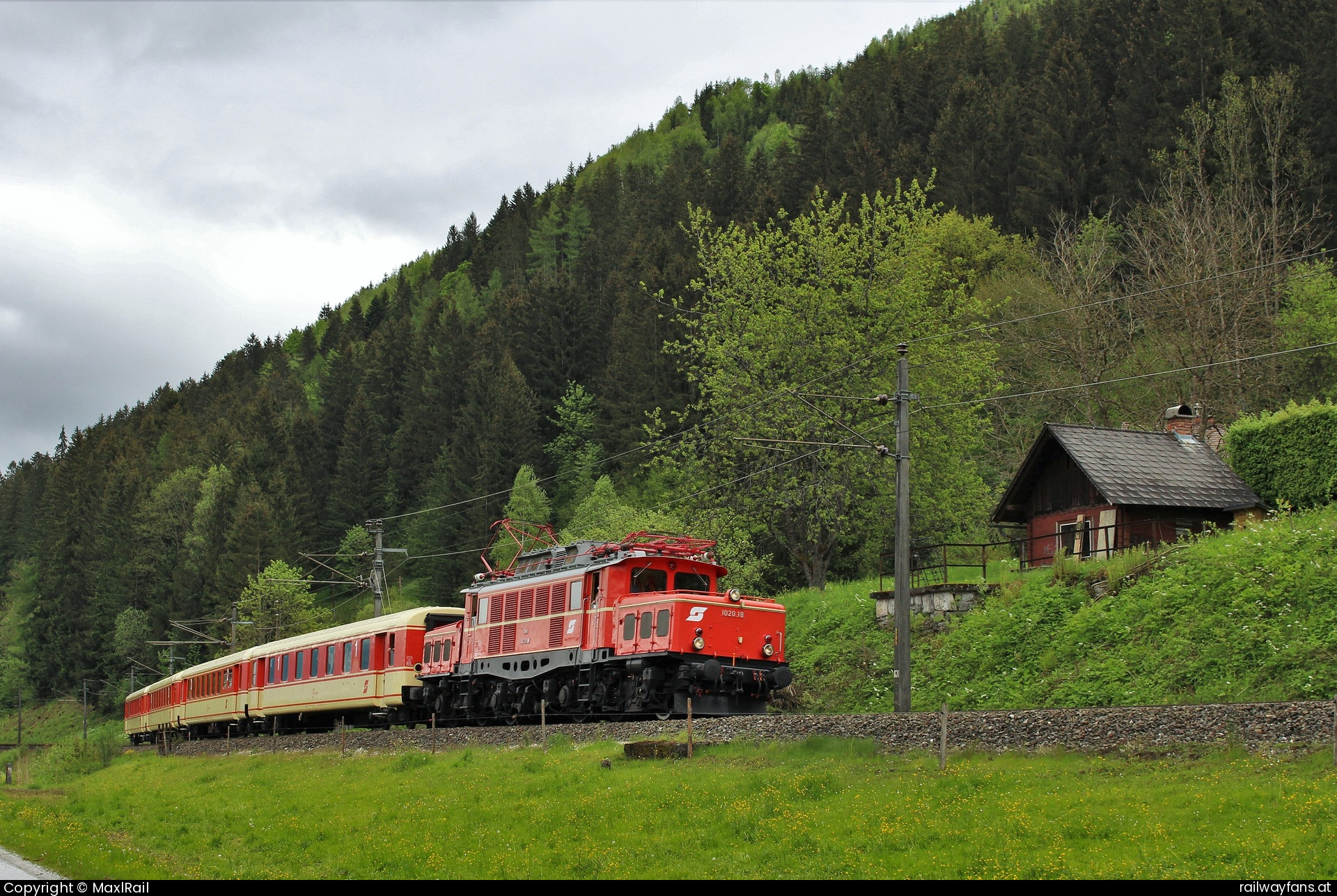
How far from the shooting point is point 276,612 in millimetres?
68750

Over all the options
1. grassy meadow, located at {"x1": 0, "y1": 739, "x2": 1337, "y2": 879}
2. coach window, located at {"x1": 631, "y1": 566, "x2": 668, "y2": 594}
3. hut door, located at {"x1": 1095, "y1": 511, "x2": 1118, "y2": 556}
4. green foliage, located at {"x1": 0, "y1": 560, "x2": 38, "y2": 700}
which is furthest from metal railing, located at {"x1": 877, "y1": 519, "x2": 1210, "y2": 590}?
green foliage, located at {"x1": 0, "y1": 560, "x2": 38, "y2": 700}

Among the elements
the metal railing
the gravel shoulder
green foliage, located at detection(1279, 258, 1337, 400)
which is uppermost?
green foliage, located at detection(1279, 258, 1337, 400)

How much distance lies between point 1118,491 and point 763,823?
1952 centimetres

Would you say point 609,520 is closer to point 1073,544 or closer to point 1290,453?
point 1073,544

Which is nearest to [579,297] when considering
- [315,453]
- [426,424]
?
[426,424]

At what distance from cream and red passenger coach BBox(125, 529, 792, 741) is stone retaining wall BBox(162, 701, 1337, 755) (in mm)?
1719

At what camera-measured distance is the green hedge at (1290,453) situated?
3103 cm

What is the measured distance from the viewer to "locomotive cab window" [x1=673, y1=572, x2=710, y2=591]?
92.9 feet

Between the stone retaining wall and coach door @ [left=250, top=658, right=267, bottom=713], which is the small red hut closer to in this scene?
the stone retaining wall

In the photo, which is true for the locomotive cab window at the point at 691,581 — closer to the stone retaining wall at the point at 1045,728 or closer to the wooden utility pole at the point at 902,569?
the stone retaining wall at the point at 1045,728

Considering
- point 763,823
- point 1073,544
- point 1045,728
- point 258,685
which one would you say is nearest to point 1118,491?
point 1073,544

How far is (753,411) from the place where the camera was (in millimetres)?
41375

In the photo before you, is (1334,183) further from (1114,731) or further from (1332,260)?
(1114,731)

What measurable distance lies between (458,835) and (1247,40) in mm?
64948
